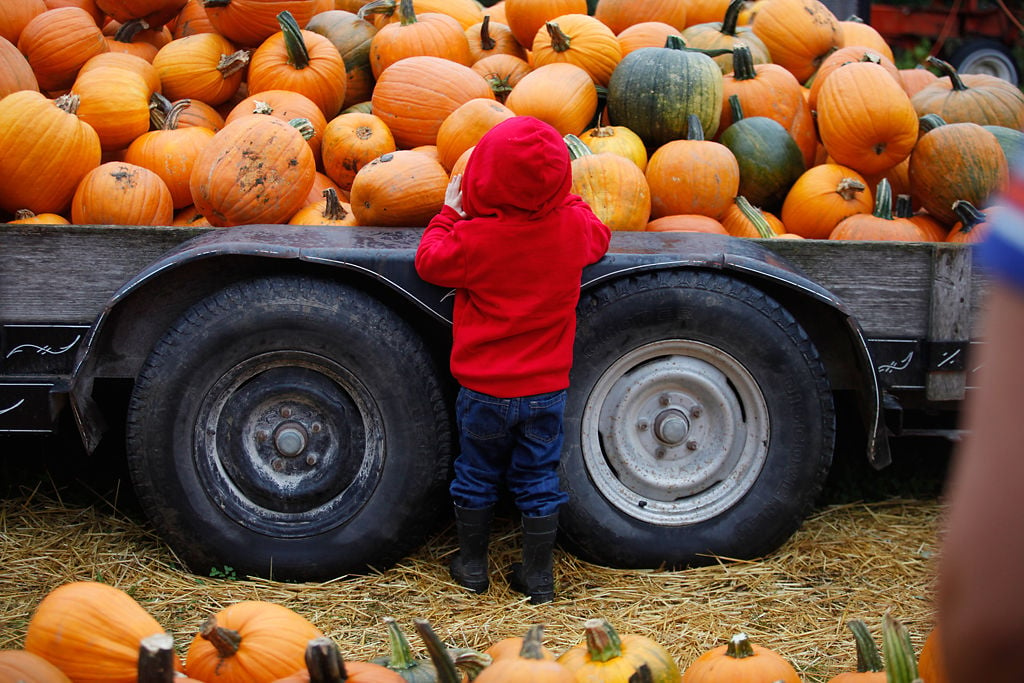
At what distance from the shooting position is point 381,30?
462 centimetres

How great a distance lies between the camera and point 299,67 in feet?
14.3

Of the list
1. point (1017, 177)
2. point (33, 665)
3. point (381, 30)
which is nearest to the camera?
point (1017, 177)

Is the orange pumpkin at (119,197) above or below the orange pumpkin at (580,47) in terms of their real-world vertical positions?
below

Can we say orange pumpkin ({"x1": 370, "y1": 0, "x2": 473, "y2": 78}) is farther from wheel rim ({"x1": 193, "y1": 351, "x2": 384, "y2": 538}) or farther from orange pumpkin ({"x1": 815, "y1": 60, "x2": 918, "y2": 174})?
wheel rim ({"x1": 193, "y1": 351, "x2": 384, "y2": 538})

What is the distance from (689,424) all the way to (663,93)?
1530 mm

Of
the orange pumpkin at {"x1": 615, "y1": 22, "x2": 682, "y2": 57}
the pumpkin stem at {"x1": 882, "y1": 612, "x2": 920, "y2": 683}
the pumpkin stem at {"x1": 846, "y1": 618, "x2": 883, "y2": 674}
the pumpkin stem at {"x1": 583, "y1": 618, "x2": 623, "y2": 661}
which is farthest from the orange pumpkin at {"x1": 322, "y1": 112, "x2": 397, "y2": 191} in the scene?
the pumpkin stem at {"x1": 882, "y1": 612, "x2": 920, "y2": 683}

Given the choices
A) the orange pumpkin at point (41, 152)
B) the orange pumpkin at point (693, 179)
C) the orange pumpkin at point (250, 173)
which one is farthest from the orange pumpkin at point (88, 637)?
the orange pumpkin at point (693, 179)

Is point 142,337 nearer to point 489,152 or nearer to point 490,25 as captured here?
point 489,152

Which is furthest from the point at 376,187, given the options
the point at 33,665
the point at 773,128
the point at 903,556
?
the point at 903,556

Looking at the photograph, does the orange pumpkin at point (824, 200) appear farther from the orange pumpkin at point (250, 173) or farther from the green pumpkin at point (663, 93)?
the orange pumpkin at point (250, 173)

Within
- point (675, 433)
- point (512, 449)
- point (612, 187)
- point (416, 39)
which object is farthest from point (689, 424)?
point (416, 39)

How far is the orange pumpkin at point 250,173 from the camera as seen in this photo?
11.6 ft

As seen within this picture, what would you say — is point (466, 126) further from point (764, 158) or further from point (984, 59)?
point (984, 59)

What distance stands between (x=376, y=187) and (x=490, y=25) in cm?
189
